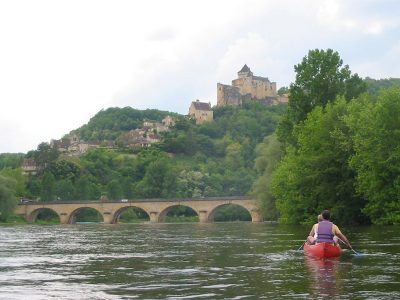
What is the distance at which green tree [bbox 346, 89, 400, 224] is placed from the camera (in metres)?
39.8

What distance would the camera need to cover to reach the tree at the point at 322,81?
5422cm

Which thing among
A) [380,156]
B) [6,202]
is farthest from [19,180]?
[380,156]

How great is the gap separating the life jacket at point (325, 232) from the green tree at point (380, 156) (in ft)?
67.2

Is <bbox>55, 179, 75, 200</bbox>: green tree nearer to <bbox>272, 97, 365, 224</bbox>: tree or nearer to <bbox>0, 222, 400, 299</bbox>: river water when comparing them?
<bbox>272, 97, 365, 224</bbox>: tree

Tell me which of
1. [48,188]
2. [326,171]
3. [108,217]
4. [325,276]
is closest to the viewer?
[325,276]

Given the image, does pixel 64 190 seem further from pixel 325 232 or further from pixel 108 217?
pixel 325 232

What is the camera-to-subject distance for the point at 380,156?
40.2 meters

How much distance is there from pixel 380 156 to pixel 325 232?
A: 2161cm

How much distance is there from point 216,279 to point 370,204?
2853 cm

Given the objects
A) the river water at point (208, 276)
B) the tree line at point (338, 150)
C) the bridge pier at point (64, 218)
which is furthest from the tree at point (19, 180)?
the river water at point (208, 276)

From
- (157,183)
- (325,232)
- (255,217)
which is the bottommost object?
(325,232)

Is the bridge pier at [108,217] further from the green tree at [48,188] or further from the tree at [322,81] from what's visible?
the tree at [322,81]

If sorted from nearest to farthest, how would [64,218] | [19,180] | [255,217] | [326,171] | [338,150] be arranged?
[326,171] → [338,150] → [255,217] → [64,218] → [19,180]

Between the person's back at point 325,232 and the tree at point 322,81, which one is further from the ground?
the tree at point 322,81
